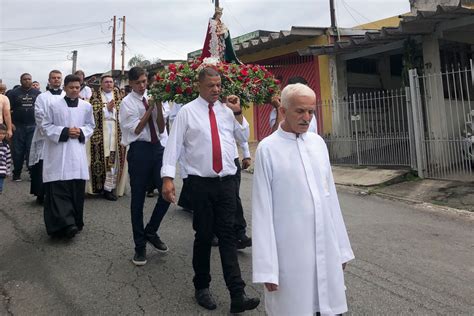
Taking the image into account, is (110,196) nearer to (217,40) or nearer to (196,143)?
(217,40)

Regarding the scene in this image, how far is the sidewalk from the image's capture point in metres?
7.73

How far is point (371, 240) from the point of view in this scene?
5.50m

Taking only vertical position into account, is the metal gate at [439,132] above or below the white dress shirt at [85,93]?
below

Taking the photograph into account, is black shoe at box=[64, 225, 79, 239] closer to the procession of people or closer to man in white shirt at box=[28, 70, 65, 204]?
the procession of people

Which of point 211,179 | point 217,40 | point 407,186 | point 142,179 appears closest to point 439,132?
point 407,186

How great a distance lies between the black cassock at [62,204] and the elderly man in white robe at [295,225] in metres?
3.33

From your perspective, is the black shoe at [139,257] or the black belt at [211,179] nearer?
the black belt at [211,179]

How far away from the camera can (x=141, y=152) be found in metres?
4.61

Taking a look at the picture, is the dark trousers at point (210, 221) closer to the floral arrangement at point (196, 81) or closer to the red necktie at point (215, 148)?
the red necktie at point (215, 148)

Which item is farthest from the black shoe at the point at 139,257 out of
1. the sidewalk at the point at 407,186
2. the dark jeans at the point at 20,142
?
the dark jeans at the point at 20,142

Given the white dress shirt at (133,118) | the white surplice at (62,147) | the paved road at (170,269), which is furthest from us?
the white surplice at (62,147)

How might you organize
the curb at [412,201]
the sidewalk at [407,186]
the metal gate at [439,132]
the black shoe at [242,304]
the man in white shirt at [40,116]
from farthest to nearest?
the metal gate at [439,132], the sidewalk at [407,186], the curb at [412,201], the man in white shirt at [40,116], the black shoe at [242,304]

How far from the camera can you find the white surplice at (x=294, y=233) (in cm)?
240

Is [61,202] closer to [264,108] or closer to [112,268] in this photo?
[112,268]
